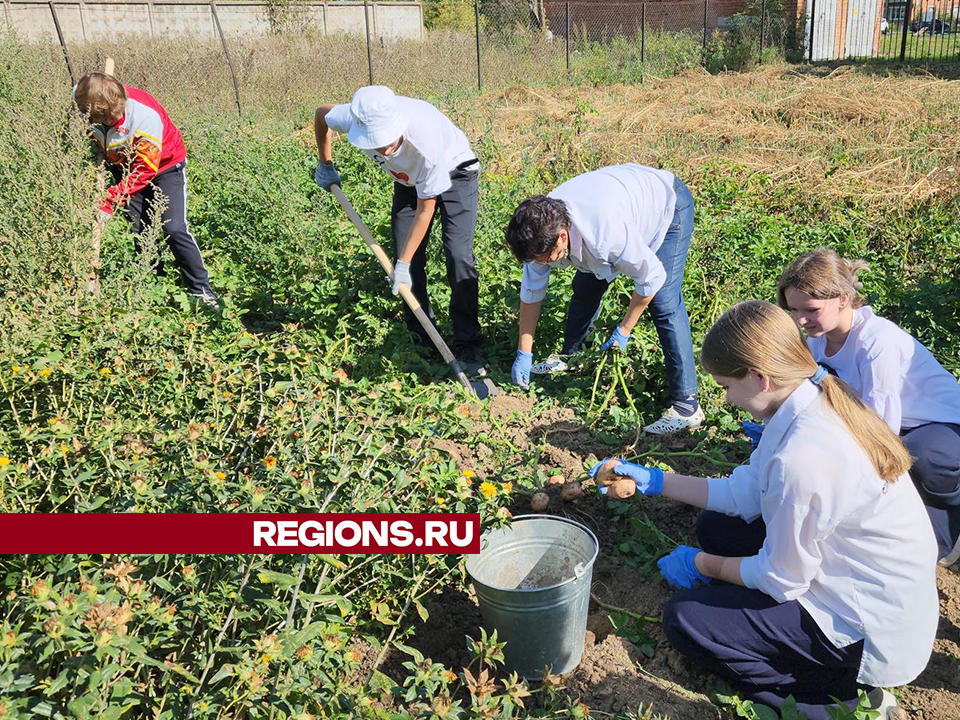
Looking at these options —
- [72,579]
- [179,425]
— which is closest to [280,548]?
[72,579]

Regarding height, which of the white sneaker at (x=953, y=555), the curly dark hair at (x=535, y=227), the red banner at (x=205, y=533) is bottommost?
the white sneaker at (x=953, y=555)

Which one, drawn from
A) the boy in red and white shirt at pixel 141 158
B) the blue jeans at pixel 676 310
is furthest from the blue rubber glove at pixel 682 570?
the boy in red and white shirt at pixel 141 158

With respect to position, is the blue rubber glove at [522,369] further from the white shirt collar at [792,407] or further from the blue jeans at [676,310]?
the white shirt collar at [792,407]

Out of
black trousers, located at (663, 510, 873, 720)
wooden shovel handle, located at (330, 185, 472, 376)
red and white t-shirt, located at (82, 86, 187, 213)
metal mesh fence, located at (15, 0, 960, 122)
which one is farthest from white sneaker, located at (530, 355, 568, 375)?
metal mesh fence, located at (15, 0, 960, 122)

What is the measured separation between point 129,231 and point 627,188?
3.15 m

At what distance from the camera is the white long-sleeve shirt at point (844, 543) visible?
1.91 meters

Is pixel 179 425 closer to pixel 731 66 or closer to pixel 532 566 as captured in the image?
pixel 532 566

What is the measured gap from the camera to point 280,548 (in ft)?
5.96

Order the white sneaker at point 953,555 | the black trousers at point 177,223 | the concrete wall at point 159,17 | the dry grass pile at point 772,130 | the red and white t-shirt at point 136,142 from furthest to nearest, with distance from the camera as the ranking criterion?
the concrete wall at point 159,17, the dry grass pile at point 772,130, the black trousers at point 177,223, the red and white t-shirt at point 136,142, the white sneaker at point 953,555

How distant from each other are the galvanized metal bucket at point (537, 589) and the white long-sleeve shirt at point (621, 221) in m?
1.13

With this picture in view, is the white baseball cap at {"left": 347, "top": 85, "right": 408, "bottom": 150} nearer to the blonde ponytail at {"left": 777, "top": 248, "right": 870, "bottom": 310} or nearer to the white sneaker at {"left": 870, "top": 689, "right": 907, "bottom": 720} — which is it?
the blonde ponytail at {"left": 777, "top": 248, "right": 870, "bottom": 310}

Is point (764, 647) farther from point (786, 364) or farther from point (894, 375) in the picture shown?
point (894, 375)

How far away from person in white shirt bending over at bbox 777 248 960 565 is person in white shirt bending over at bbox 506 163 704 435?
705mm

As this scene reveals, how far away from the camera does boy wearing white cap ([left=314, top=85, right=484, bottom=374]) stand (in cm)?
341
